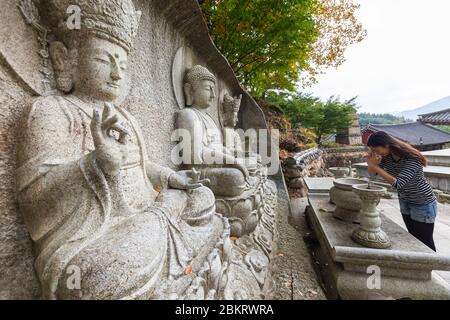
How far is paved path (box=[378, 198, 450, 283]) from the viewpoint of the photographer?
389 cm

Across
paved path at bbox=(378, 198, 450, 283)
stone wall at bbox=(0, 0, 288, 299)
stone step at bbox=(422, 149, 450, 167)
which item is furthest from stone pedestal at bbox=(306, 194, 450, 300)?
stone step at bbox=(422, 149, 450, 167)

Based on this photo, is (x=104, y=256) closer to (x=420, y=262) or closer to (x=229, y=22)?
(x=420, y=262)

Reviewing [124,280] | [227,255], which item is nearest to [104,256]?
[124,280]

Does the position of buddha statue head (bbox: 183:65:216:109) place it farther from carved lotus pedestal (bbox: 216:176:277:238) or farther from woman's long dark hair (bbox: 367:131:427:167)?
woman's long dark hair (bbox: 367:131:427:167)

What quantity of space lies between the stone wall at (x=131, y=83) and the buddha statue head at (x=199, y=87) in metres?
0.29

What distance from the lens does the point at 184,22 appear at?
304 cm

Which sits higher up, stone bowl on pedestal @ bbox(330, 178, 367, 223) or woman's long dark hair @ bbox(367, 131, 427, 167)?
woman's long dark hair @ bbox(367, 131, 427, 167)

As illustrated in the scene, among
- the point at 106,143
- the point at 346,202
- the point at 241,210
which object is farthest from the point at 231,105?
the point at 106,143

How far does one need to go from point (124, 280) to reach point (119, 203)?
0.54 m

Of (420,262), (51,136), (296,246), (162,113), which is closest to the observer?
(51,136)

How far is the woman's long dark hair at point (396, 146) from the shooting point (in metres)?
2.73

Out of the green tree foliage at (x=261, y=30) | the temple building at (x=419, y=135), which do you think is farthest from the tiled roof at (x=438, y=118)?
the green tree foliage at (x=261, y=30)

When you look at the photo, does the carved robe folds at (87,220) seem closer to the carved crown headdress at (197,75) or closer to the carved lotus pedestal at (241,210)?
the carved lotus pedestal at (241,210)

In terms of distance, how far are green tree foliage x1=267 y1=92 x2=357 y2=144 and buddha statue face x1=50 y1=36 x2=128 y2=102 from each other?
509 inches
